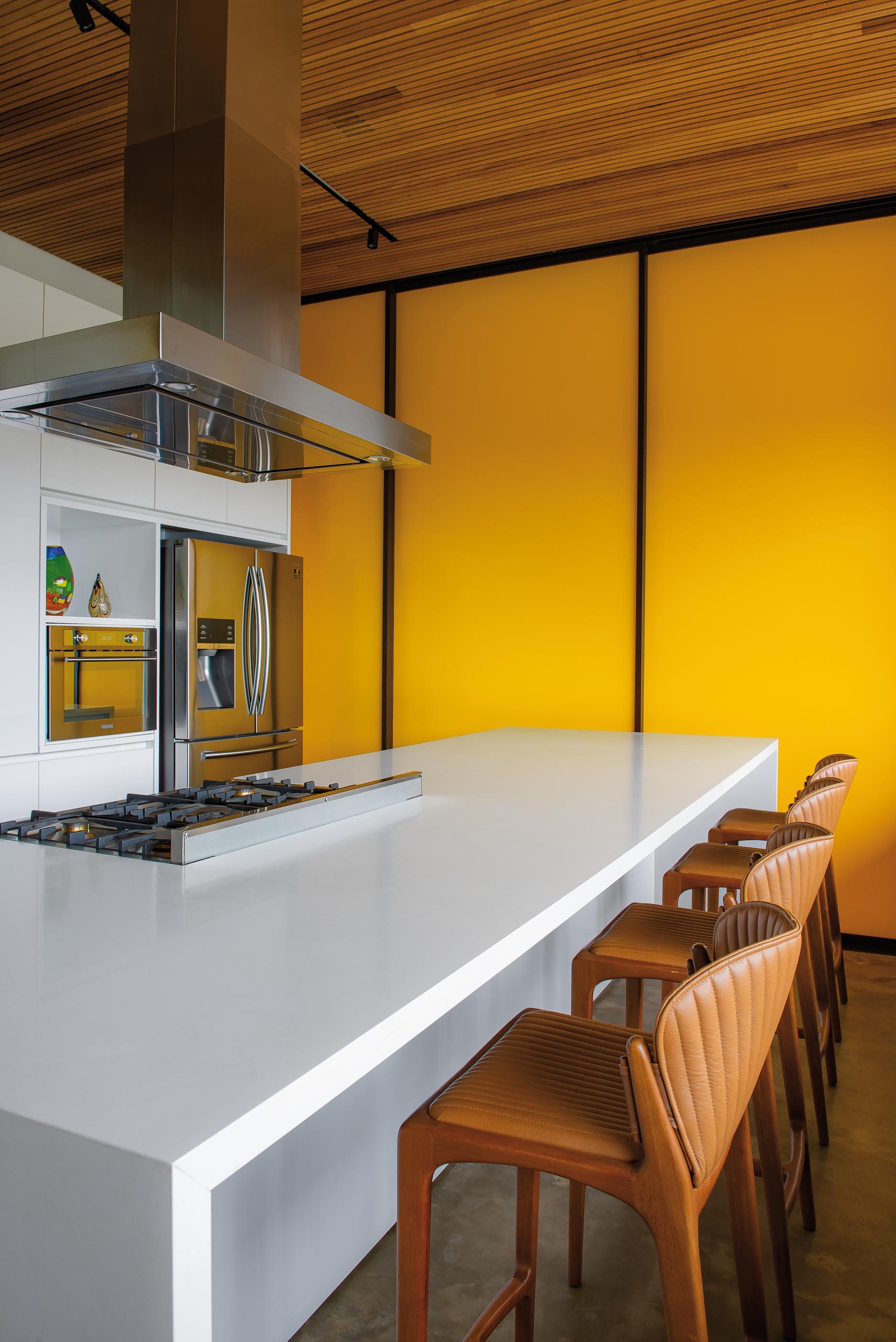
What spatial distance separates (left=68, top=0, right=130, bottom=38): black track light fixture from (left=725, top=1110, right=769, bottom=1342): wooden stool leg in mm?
2822

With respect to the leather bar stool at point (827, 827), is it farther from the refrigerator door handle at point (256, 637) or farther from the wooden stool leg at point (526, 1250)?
the refrigerator door handle at point (256, 637)

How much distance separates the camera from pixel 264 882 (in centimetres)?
139

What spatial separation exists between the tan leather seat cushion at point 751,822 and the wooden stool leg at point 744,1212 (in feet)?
5.50

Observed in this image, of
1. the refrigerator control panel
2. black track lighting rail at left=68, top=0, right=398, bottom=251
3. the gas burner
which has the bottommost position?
the gas burner

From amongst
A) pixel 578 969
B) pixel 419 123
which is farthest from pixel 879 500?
pixel 578 969

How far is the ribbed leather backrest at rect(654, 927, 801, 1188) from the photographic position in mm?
911

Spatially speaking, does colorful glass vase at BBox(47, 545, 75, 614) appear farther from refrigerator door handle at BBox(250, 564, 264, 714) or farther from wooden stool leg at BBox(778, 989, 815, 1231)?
wooden stool leg at BBox(778, 989, 815, 1231)

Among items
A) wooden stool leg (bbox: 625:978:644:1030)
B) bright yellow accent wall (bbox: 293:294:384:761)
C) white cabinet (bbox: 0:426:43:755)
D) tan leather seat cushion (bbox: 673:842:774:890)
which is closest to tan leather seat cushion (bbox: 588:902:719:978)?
wooden stool leg (bbox: 625:978:644:1030)

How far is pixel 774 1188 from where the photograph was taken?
1.54 metres

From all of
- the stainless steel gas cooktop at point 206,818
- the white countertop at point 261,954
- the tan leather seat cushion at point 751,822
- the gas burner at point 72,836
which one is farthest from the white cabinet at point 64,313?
the tan leather seat cushion at point 751,822

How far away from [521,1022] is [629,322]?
147 inches

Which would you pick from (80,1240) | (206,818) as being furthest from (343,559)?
(80,1240)

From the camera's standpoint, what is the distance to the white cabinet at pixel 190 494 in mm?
3838

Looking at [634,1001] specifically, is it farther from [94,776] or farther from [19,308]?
[19,308]
